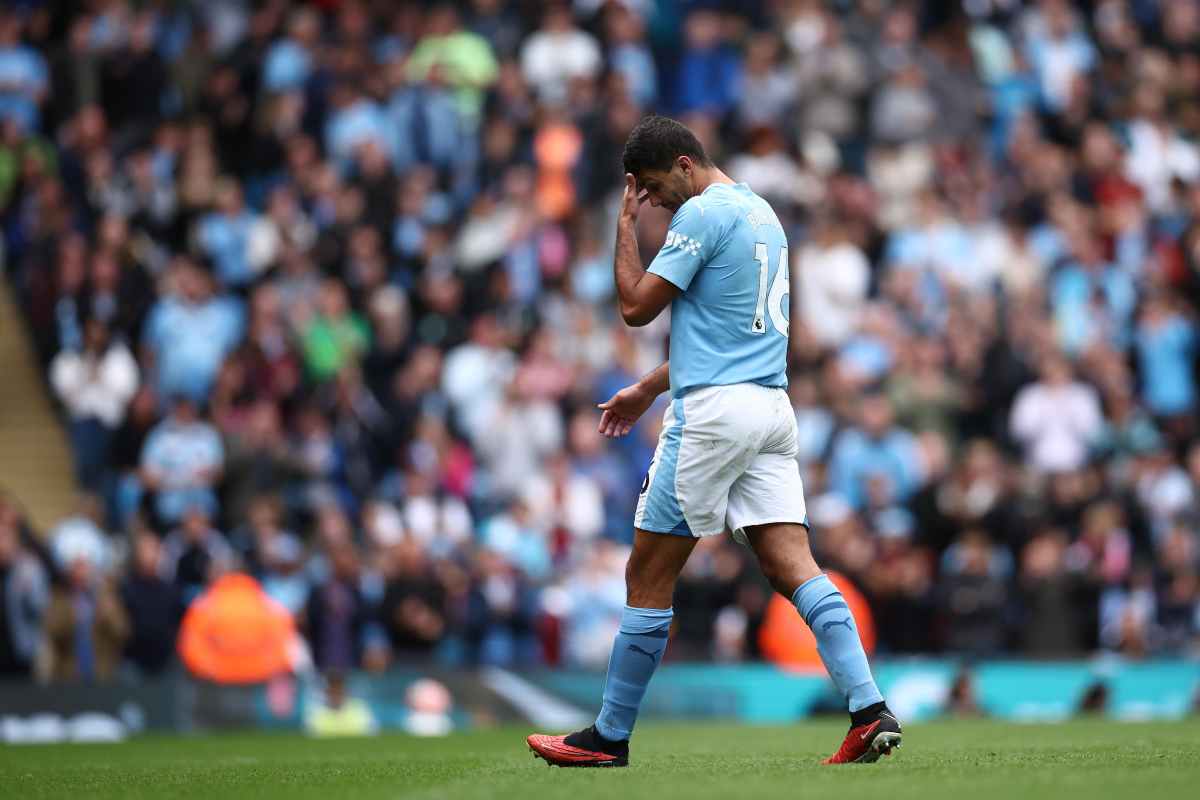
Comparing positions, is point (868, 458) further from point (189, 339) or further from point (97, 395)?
point (97, 395)

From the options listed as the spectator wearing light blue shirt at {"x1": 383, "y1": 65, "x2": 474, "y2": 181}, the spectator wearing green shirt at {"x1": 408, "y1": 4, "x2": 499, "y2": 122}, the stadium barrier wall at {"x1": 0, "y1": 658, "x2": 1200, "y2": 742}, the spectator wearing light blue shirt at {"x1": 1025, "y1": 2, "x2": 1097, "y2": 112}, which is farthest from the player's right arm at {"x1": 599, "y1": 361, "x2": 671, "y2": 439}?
the spectator wearing light blue shirt at {"x1": 1025, "y1": 2, "x2": 1097, "y2": 112}

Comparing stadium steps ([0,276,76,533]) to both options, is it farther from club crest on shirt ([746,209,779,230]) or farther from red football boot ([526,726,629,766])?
club crest on shirt ([746,209,779,230])

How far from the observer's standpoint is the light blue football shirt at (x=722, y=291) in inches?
294

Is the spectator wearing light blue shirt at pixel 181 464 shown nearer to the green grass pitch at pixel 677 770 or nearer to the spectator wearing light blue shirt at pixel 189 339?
the spectator wearing light blue shirt at pixel 189 339

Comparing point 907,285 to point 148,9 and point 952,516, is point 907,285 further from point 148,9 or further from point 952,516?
point 148,9

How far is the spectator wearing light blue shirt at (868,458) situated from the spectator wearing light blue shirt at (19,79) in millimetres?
8878

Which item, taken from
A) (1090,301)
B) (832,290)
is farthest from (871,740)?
(1090,301)

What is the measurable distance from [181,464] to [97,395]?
48.9 inches

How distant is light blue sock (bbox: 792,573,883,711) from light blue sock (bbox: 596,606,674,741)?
55 centimetres

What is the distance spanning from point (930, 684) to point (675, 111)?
843 centimetres

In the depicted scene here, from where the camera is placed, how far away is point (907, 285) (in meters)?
19.7

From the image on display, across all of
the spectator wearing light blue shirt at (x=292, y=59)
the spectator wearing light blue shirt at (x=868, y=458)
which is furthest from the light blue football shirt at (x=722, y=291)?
the spectator wearing light blue shirt at (x=292, y=59)

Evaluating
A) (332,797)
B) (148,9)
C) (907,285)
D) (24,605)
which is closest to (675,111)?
(907,285)

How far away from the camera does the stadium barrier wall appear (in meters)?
14.9
